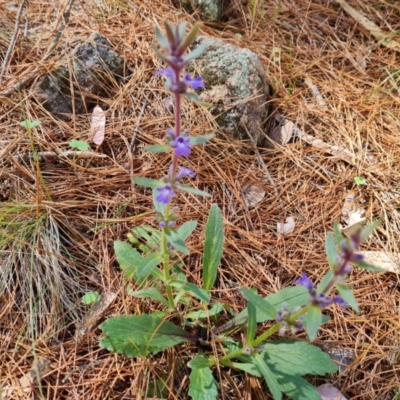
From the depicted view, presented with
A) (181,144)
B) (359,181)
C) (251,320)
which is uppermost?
(181,144)

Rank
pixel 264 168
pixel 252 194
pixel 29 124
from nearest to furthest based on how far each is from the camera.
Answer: pixel 29 124 < pixel 252 194 < pixel 264 168

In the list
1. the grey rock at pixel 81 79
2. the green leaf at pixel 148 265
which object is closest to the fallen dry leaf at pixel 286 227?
the green leaf at pixel 148 265

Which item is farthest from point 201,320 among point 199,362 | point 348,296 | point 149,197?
point 348,296

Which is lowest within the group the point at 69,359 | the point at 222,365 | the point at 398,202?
the point at 69,359

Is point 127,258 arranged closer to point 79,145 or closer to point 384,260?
point 79,145

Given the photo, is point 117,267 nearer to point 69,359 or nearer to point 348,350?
point 69,359

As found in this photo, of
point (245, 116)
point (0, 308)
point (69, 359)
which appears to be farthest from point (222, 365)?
point (245, 116)

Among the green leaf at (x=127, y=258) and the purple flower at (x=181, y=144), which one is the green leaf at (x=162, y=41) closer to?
the purple flower at (x=181, y=144)
